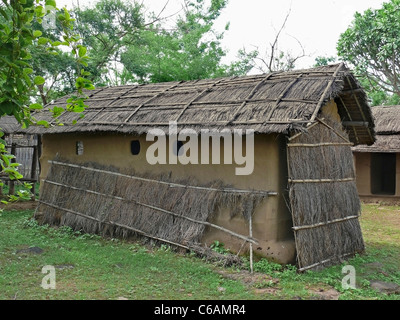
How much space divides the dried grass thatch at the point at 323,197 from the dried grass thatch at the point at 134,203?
2.40ft

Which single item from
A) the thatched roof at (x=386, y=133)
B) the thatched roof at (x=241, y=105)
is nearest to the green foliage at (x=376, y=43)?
the thatched roof at (x=386, y=133)

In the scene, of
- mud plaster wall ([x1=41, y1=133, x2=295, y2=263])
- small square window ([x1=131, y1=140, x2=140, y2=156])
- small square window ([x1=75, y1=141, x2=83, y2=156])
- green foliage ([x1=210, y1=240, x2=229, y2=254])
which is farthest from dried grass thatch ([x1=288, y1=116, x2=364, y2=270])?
small square window ([x1=75, y1=141, x2=83, y2=156])

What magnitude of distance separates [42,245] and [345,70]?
7025 mm

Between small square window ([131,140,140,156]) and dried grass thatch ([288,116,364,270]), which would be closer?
dried grass thatch ([288,116,364,270])

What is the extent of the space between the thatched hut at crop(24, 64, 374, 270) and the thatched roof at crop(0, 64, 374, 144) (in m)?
0.03

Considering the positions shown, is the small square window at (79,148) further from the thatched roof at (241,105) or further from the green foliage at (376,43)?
the green foliage at (376,43)

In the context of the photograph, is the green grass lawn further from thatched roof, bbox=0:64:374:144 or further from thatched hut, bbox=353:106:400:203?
thatched hut, bbox=353:106:400:203

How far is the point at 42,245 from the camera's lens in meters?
9.09

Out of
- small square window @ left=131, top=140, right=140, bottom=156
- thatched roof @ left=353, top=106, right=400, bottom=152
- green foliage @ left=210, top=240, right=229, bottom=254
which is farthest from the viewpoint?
thatched roof @ left=353, top=106, right=400, bottom=152

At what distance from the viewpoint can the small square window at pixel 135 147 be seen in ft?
32.1

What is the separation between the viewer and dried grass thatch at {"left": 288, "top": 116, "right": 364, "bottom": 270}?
24.8 ft

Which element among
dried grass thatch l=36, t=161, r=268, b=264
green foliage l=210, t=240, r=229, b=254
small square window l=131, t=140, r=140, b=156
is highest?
small square window l=131, t=140, r=140, b=156

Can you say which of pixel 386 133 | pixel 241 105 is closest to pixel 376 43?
pixel 386 133
